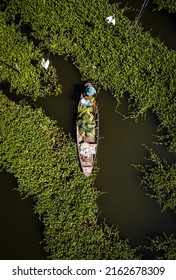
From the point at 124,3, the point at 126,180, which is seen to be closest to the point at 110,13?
the point at 124,3

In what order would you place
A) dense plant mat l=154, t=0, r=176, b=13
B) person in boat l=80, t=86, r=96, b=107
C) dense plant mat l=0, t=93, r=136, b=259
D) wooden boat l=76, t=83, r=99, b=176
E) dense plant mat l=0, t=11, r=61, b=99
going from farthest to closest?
dense plant mat l=154, t=0, r=176, b=13, dense plant mat l=0, t=11, r=61, b=99, person in boat l=80, t=86, r=96, b=107, wooden boat l=76, t=83, r=99, b=176, dense plant mat l=0, t=93, r=136, b=259

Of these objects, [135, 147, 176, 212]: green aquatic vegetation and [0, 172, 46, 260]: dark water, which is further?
[135, 147, 176, 212]: green aquatic vegetation

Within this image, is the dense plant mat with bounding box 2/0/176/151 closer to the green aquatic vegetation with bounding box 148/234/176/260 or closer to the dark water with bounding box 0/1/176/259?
the dark water with bounding box 0/1/176/259

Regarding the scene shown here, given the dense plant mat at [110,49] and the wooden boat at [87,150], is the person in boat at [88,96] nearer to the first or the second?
the dense plant mat at [110,49]

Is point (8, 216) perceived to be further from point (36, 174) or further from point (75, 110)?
point (75, 110)

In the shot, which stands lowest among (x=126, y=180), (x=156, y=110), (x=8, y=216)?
(x=8, y=216)

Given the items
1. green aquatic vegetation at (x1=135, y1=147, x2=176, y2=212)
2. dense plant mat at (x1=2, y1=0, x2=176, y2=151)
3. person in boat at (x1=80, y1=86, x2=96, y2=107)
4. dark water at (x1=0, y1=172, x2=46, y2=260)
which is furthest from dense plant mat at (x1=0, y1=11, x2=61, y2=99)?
green aquatic vegetation at (x1=135, y1=147, x2=176, y2=212)
